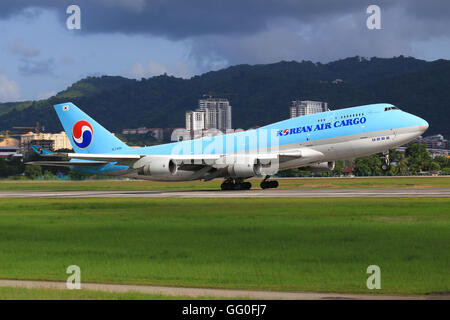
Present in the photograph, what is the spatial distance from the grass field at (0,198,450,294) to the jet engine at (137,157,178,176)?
1757 cm


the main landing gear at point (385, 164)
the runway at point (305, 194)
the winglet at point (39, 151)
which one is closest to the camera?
the runway at point (305, 194)

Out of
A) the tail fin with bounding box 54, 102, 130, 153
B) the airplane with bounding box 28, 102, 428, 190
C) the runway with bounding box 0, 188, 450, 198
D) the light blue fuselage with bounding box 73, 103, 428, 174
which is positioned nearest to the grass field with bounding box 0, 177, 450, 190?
the airplane with bounding box 28, 102, 428, 190

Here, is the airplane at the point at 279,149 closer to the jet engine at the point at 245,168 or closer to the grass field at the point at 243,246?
the jet engine at the point at 245,168

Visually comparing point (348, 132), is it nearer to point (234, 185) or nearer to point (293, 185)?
point (234, 185)

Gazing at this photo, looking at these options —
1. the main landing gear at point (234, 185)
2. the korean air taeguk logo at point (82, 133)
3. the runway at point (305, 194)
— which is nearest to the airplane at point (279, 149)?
the main landing gear at point (234, 185)

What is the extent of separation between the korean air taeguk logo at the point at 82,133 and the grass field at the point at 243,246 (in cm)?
2729

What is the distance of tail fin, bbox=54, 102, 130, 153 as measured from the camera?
6228cm

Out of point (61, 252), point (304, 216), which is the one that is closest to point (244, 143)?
point (304, 216)

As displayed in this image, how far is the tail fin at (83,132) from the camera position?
62.3 m

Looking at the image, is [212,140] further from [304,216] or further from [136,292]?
[136,292]

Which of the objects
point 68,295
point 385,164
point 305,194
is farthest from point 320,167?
point 68,295

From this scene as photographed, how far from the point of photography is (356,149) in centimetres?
5256

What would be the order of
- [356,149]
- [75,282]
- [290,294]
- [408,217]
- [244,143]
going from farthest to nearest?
[244,143], [356,149], [408,217], [75,282], [290,294]

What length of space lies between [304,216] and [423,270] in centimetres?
1360
